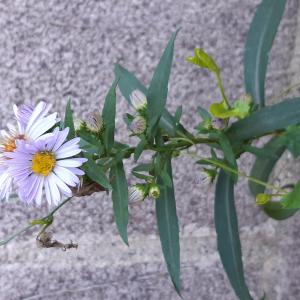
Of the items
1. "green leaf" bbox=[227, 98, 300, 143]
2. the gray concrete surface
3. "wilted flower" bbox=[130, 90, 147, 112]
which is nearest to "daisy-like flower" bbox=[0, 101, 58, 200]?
"wilted flower" bbox=[130, 90, 147, 112]

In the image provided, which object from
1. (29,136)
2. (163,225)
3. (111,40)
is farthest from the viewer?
(111,40)

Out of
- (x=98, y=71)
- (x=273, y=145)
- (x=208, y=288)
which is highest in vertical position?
(x=98, y=71)

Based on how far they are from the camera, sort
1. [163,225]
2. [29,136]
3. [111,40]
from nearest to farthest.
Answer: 1. [29,136]
2. [163,225]
3. [111,40]

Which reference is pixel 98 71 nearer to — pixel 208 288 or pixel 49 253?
pixel 49 253

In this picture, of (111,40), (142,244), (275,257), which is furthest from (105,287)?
(111,40)

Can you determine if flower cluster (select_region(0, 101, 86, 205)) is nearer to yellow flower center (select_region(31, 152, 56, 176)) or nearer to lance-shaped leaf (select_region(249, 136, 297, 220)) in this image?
yellow flower center (select_region(31, 152, 56, 176))

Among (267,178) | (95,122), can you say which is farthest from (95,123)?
(267,178)

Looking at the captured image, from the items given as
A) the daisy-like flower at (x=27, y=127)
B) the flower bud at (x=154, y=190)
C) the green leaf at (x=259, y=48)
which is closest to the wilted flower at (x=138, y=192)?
the flower bud at (x=154, y=190)

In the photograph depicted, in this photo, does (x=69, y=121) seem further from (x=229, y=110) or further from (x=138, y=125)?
(x=229, y=110)
